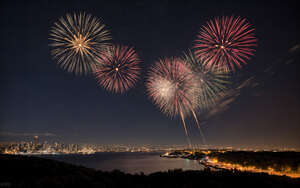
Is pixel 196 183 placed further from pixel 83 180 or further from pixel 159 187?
pixel 83 180

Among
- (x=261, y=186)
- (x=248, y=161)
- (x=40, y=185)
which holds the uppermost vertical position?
(x=40, y=185)

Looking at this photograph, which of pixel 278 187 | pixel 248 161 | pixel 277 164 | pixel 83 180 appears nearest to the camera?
pixel 83 180

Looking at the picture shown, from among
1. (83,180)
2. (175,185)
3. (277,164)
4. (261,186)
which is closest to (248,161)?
(277,164)

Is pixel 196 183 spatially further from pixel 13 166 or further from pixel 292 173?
pixel 292 173

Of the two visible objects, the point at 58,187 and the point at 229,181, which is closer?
the point at 58,187

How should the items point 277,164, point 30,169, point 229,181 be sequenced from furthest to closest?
point 277,164 → point 30,169 → point 229,181

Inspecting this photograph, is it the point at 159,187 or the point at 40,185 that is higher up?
the point at 40,185

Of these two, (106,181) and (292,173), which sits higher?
(106,181)

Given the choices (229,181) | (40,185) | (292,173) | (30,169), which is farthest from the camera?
(292,173)

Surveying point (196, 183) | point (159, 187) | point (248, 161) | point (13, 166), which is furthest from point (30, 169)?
point (248, 161)
